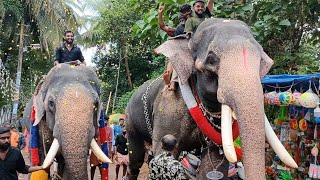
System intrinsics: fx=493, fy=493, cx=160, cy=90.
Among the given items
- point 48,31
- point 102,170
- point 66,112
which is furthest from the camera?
point 48,31

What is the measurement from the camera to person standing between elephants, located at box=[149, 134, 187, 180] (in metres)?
4.48

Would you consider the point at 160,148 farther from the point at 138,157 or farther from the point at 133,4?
the point at 133,4

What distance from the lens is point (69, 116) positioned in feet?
15.6

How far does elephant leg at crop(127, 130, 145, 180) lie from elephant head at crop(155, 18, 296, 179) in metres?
2.44

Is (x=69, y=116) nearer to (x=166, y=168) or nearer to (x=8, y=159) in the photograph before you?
(x=8, y=159)

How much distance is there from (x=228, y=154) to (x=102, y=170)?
8.48ft

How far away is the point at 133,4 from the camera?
9.30 meters

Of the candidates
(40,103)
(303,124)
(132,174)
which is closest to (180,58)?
(40,103)

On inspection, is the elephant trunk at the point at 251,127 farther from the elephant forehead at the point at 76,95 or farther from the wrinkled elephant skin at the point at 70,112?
the elephant forehead at the point at 76,95

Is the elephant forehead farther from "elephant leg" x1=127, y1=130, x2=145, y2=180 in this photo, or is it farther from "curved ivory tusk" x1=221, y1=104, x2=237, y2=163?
"elephant leg" x1=127, y1=130, x2=145, y2=180

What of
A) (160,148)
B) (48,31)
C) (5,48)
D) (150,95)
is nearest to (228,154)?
(160,148)

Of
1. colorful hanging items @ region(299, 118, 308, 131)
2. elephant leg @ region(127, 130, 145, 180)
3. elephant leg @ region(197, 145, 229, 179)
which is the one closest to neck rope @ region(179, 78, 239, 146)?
elephant leg @ region(197, 145, 229, 179)

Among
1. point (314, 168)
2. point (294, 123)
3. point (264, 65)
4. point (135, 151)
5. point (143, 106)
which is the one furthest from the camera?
point (294, 123)

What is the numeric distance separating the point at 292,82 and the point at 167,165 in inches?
140
